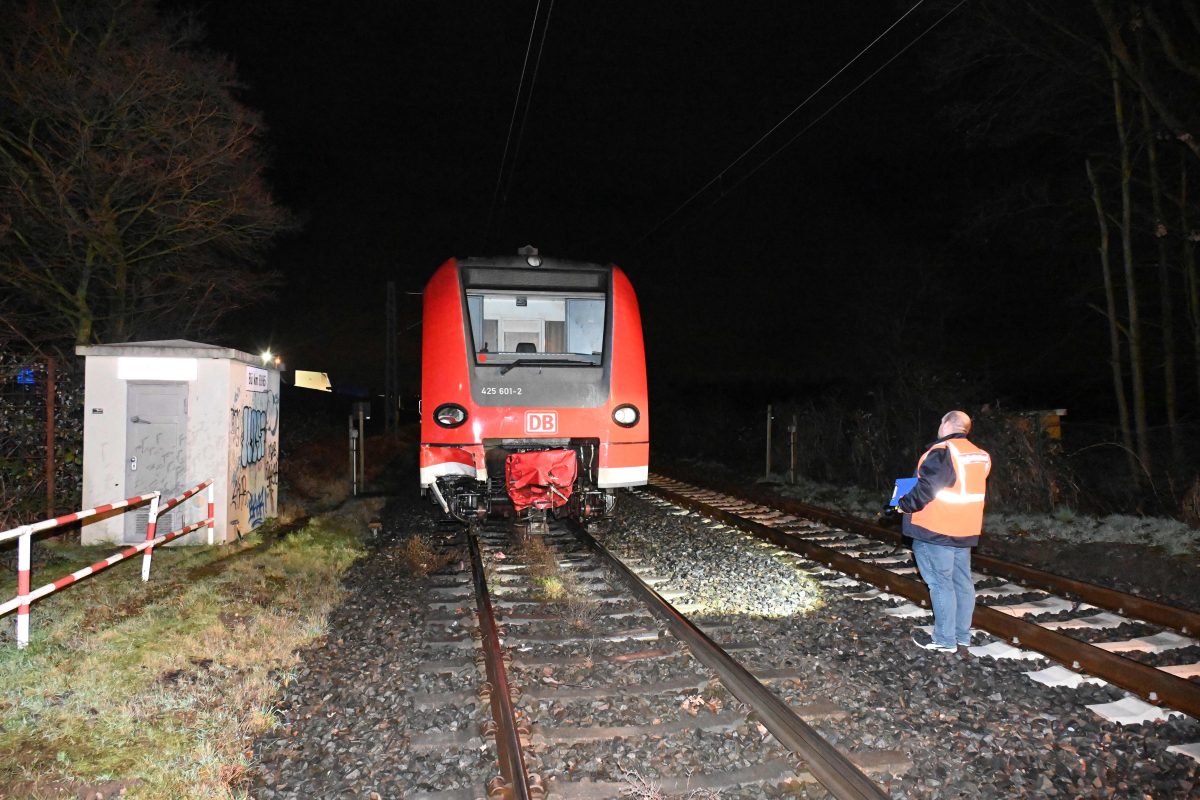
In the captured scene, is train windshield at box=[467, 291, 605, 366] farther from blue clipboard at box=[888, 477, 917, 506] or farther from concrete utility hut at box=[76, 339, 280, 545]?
blue clipboard at box=[888, 477, 917, 506]

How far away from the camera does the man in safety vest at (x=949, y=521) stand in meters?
5.09

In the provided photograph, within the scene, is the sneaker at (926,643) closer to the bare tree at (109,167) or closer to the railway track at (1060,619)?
the railway track at (1060,619)

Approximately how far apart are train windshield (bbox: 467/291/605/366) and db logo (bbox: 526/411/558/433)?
554 millimetres

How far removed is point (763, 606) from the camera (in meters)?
6.24

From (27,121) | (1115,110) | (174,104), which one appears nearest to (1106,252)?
(1115,110)

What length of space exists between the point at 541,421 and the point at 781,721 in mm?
4581

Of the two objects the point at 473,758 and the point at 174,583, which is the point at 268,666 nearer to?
the point at 473,758

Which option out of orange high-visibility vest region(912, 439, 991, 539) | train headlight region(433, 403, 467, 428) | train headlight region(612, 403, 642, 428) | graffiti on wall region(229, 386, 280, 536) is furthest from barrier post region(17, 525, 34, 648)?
orange high-visibility vest region(912, 439, 991, 539)

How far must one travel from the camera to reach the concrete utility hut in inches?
Result: 336

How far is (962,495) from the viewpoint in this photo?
201 inches

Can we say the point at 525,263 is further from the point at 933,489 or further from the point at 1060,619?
the point at 1060,619

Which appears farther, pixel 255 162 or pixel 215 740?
pixel 255 162

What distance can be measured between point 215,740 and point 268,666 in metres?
1.12

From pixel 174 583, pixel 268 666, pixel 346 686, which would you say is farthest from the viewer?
pixel 174 583
